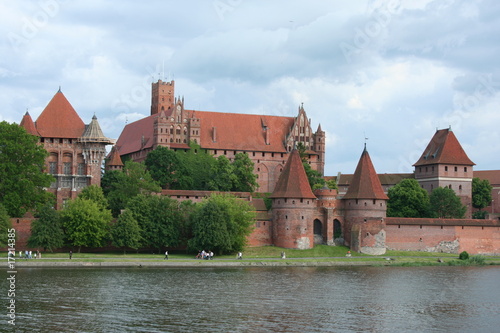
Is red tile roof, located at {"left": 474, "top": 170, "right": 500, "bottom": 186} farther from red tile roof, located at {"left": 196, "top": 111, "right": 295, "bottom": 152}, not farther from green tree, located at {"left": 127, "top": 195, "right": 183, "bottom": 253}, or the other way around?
green tree, located at {"left": 127, "top": 195, "right": 183, "bottom": 253}

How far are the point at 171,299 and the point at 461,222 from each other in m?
37.0

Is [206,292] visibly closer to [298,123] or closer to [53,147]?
[53,147]

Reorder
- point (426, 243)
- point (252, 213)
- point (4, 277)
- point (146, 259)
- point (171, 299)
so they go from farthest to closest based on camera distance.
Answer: point (426, 243) → point (252, 213) → point (146, 259) → point (4, 277) → point (171, 299)

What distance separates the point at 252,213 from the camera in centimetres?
6122

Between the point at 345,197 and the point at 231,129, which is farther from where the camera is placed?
the point at 231,129

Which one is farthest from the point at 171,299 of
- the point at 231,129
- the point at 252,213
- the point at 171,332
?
the point at 231,129

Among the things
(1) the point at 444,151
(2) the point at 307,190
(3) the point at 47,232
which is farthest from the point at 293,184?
(1) the point at 444,151

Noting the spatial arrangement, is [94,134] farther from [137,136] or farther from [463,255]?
[463,255]

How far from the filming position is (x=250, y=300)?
124 ft

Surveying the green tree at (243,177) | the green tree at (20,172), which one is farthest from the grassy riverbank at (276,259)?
the green tree at (243,177)

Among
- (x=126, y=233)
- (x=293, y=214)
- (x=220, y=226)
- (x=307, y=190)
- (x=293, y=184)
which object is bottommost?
(x=126, y=233)

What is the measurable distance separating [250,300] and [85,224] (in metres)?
22.8

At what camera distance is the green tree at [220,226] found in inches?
2264

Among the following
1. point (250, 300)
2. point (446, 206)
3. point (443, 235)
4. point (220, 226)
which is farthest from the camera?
point (446, 206)
